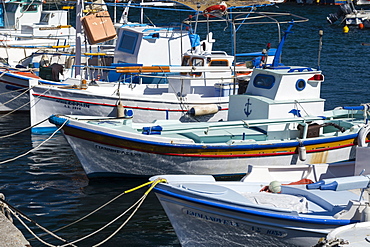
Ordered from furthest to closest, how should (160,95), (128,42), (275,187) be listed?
(128,42) < (160,95) < (275,187)

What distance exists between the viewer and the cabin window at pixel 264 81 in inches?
565

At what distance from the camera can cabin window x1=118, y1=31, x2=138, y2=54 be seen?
18969mm

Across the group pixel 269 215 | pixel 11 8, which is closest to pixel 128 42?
pixel 269 215

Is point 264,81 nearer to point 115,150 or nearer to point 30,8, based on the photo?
point 115,150

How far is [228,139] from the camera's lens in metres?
13.2

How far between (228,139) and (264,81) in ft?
6.91

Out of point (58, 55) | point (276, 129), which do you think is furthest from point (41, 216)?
point (58, 55)

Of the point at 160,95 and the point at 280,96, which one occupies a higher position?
the point at 280,96

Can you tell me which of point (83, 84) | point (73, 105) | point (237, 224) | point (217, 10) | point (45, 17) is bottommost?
point (237, 224)

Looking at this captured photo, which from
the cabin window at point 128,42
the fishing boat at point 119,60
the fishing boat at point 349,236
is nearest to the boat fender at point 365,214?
the fishing boat at point 349,236

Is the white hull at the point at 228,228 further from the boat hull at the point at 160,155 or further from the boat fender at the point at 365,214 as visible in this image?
the boat hull at the point at 160,155

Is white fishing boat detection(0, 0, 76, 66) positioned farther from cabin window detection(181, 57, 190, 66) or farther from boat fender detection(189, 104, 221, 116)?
boat fender detection(189, 104, 221, 116)

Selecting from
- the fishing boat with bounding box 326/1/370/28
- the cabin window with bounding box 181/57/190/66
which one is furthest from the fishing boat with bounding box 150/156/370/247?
the fishing boat with bounding box 326/1/370/28

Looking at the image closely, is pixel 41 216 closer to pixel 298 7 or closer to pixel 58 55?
pixel 58 55
